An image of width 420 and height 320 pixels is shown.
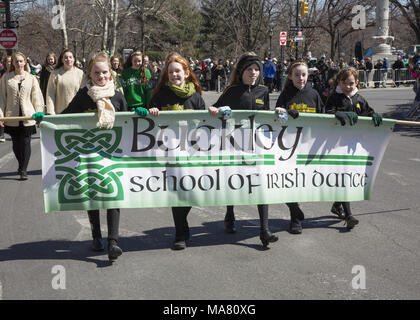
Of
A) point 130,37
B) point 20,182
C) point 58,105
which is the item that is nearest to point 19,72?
point 58,105

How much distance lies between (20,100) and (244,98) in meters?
4.84

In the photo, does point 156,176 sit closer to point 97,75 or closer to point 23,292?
point 97,75

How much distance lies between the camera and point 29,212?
6.95 meters

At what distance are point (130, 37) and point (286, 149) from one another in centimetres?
6573

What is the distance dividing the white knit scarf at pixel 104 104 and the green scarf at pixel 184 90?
1.90ft

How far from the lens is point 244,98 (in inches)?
217

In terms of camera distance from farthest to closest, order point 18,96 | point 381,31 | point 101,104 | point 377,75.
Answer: point 381,31 → point 377,75 → point 18,96 → point 101,104

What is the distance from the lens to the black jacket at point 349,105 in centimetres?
607

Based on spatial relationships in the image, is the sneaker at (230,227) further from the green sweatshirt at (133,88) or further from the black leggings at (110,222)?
the green sweatshirt at (133,88)

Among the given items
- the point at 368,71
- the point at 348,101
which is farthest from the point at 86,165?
the point at 368,71

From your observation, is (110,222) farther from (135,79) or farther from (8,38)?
(8,38)

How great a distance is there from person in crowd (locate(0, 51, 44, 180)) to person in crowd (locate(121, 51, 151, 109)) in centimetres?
147

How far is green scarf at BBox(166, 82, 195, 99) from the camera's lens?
5348 millimetres

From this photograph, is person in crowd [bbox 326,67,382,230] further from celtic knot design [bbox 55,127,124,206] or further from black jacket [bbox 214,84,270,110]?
celtic knot design [bbox 55,127,124,206]
